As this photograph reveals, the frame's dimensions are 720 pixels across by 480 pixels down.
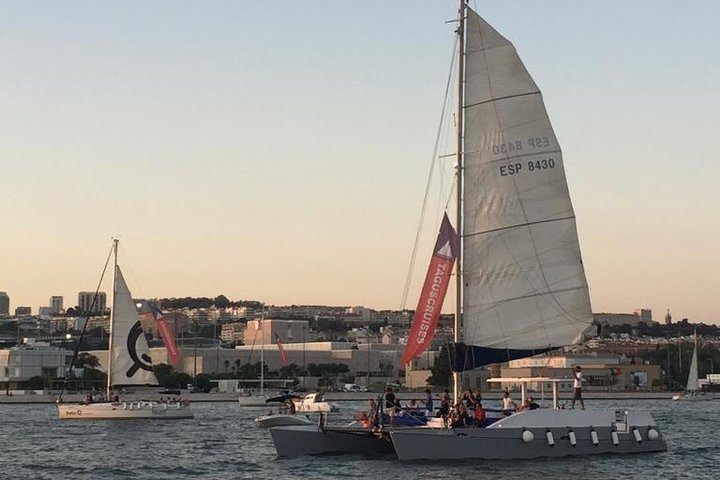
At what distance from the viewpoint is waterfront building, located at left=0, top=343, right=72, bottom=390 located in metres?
188

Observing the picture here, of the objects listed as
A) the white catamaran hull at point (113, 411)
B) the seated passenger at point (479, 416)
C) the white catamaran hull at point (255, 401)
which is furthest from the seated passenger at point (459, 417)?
the white catamaran hull at point (255, 401)

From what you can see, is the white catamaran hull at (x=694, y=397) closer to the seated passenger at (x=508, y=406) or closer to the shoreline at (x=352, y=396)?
the shoreline at (x=352, y=396)

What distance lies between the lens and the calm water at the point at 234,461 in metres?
40.2

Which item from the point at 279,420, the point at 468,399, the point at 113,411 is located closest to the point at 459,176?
the point at 468,399

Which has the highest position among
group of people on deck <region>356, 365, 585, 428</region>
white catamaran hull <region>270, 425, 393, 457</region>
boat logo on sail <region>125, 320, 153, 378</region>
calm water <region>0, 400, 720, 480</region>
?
boat logo on sail <region>125, 320, 153, 378</region>

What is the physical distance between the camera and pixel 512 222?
42.7 metres

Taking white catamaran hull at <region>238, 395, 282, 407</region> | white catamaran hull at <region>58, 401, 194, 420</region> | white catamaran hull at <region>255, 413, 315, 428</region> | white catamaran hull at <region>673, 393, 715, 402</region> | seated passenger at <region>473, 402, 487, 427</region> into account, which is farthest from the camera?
white catamaran hull at <region>673, 393, 715, 402</region>

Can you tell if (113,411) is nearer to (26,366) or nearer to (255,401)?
(255,401)

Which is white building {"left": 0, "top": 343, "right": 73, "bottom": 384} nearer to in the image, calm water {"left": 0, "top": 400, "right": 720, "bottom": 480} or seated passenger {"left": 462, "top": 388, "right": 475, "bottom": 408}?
calm water {"left": 0, "top": 400, "right": 720, "bottom": 480}

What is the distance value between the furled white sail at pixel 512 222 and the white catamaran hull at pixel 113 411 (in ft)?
147

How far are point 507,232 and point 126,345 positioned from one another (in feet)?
→ 156

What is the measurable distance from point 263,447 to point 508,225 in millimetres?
18416

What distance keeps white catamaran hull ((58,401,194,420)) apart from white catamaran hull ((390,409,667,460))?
44.1m

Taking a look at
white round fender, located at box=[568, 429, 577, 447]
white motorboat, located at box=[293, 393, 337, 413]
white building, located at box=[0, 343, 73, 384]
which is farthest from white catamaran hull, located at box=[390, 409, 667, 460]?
white building, located at box=[0, 343, 73, 384]
